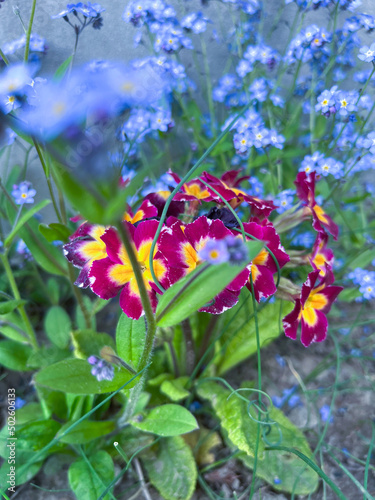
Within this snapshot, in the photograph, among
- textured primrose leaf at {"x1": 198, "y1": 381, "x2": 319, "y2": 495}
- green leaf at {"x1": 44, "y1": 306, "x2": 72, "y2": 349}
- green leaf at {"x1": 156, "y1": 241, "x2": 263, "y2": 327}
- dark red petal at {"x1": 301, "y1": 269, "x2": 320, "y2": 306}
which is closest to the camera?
green leaf at {"x1": 156, "y1": 241, "x2": 263, "y2": 327}

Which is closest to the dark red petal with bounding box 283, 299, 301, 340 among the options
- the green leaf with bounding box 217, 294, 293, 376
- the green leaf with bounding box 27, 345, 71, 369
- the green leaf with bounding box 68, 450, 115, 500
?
the green leaf with bounding box 217, 294, 293, 376

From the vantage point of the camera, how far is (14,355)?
1.33 m

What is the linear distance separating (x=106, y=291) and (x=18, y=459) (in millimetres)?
578

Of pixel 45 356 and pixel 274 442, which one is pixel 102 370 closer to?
pixel 45 356

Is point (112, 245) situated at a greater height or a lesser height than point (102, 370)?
greater

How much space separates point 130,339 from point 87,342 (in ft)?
0.82

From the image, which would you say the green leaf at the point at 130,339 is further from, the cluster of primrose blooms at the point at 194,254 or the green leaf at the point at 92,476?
the green leaf at the point at 92,476

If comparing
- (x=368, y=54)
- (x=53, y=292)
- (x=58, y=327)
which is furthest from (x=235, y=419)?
(x=368, y=54)

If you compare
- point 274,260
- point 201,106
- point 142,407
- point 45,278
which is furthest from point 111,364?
point 201,106

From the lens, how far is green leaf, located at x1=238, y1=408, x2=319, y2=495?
1.19 m

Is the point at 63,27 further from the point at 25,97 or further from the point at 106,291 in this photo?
the point at 106,291

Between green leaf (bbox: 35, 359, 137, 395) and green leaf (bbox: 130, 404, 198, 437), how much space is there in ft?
0.54

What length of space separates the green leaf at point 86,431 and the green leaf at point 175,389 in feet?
0.56

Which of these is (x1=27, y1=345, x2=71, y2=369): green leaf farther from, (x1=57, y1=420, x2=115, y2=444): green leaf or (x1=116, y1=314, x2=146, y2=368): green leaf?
(x1=116, y1=314, x2=146, y2=368): green leaf
